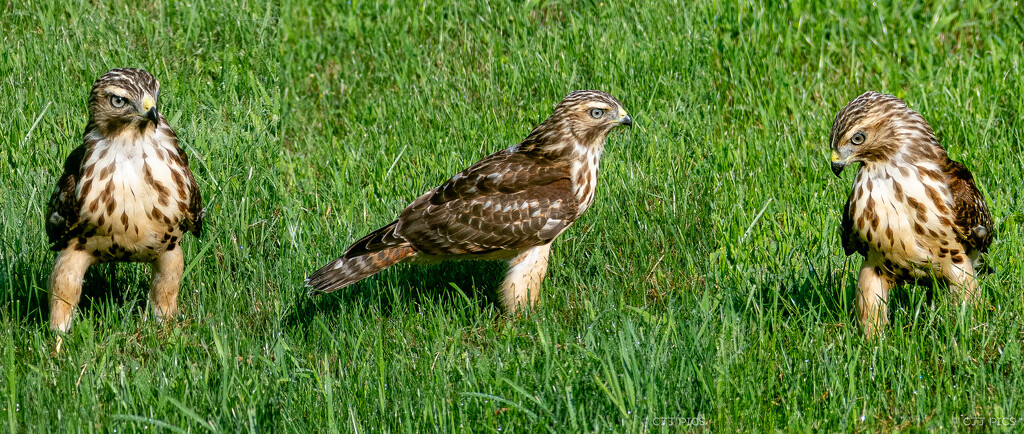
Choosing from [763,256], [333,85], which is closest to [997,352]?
[763,256]

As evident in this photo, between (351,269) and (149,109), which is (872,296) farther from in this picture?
(149,109)

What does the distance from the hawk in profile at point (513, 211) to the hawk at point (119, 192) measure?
2.76 feet

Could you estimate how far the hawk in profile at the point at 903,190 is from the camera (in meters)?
4.93

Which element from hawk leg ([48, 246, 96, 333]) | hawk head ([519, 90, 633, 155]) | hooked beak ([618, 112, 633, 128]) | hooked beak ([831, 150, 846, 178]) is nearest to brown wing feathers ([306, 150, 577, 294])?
hawk head ([519, 90, 633, 155])

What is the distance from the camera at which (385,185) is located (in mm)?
7461

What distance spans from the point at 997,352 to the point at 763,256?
1582mm

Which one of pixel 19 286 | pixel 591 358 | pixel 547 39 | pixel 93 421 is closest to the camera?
pixel 93 421

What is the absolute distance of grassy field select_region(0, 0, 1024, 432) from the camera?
4.70m

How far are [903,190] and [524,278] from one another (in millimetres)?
2121

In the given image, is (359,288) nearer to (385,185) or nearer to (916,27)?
(385,185)

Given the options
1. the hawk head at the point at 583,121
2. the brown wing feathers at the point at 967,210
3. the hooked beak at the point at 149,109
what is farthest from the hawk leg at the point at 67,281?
the brown wing feathers at the point at 967,210

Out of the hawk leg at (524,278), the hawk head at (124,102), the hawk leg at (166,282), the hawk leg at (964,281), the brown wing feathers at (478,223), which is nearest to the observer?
the hawk leg at (964,281)

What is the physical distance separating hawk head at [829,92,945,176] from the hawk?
3175 mm

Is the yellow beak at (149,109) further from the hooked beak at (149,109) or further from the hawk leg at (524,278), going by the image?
the hawk leg at (524,278)
